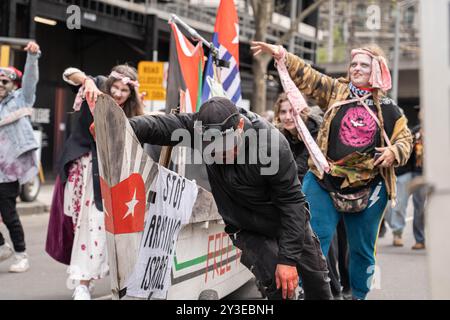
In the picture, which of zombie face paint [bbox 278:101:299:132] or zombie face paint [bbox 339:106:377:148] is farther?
zombie face paint [bbox 278:101:299:132]

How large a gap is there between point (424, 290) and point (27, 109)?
4115mm

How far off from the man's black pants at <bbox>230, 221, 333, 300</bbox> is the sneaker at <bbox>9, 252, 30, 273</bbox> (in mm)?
3923

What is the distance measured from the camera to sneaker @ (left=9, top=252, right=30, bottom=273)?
8.24 metres

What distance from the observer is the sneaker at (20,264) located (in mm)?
8242

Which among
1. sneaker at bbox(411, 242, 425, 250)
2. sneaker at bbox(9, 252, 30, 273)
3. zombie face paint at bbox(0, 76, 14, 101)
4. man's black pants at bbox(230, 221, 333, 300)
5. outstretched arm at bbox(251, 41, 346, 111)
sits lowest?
sneaker at bbox(9, 252, 30, 273)

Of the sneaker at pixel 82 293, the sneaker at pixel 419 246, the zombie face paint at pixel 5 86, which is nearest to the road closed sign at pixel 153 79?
the sneaker at pixel 419 246

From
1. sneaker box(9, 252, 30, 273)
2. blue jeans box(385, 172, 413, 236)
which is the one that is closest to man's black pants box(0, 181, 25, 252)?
sneaker box(9, 252, 30, 273)

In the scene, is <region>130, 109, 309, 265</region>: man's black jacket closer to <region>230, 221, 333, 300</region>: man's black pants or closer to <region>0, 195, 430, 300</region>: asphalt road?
<region>230, 221, 333, 300</region>: man's black pants

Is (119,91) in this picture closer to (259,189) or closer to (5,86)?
(259,189)

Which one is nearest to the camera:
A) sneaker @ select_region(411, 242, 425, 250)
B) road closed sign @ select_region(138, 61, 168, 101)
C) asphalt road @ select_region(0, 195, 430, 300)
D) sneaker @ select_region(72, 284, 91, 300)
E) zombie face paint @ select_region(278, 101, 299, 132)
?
sneaker @ select_region(72, 284, 91, 300)

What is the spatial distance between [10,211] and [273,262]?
13.7 feet

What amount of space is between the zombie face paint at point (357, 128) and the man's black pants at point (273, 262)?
43.3 inches

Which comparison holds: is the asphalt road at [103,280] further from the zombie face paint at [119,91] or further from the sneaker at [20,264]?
the zombie face paint at [119,91]
